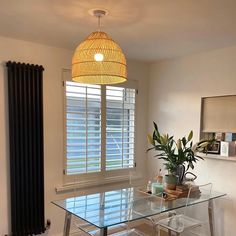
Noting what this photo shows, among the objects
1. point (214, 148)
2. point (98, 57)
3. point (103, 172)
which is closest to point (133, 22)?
point (98, 57)

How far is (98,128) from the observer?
10.8 ft

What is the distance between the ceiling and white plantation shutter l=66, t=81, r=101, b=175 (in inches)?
22.9

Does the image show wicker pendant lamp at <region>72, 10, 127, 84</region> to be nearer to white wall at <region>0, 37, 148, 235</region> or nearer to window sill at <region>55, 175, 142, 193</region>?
white wall at <region>0, 37, 148, 235</region>

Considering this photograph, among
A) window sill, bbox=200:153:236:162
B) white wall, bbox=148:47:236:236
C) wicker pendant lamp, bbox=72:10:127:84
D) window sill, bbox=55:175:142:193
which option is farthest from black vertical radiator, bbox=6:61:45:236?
window sill, bbox=200:153:236:162

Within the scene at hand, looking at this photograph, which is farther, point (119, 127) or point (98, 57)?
point (119, 127)

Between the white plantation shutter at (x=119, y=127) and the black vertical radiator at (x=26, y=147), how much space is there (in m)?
0.93

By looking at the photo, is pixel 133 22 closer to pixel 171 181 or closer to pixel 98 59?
pixel 98 59

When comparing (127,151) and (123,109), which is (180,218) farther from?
(123,109)

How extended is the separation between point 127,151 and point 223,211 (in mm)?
1385

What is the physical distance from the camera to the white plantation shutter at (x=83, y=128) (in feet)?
10.1

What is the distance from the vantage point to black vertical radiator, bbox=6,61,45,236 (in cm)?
261

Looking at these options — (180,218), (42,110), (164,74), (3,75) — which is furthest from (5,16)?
(180,218)

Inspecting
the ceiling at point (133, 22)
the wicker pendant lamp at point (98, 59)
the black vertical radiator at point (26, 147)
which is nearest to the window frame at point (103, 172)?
the black vertical radiator at point (26, 147)

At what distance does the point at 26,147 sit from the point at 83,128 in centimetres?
73
